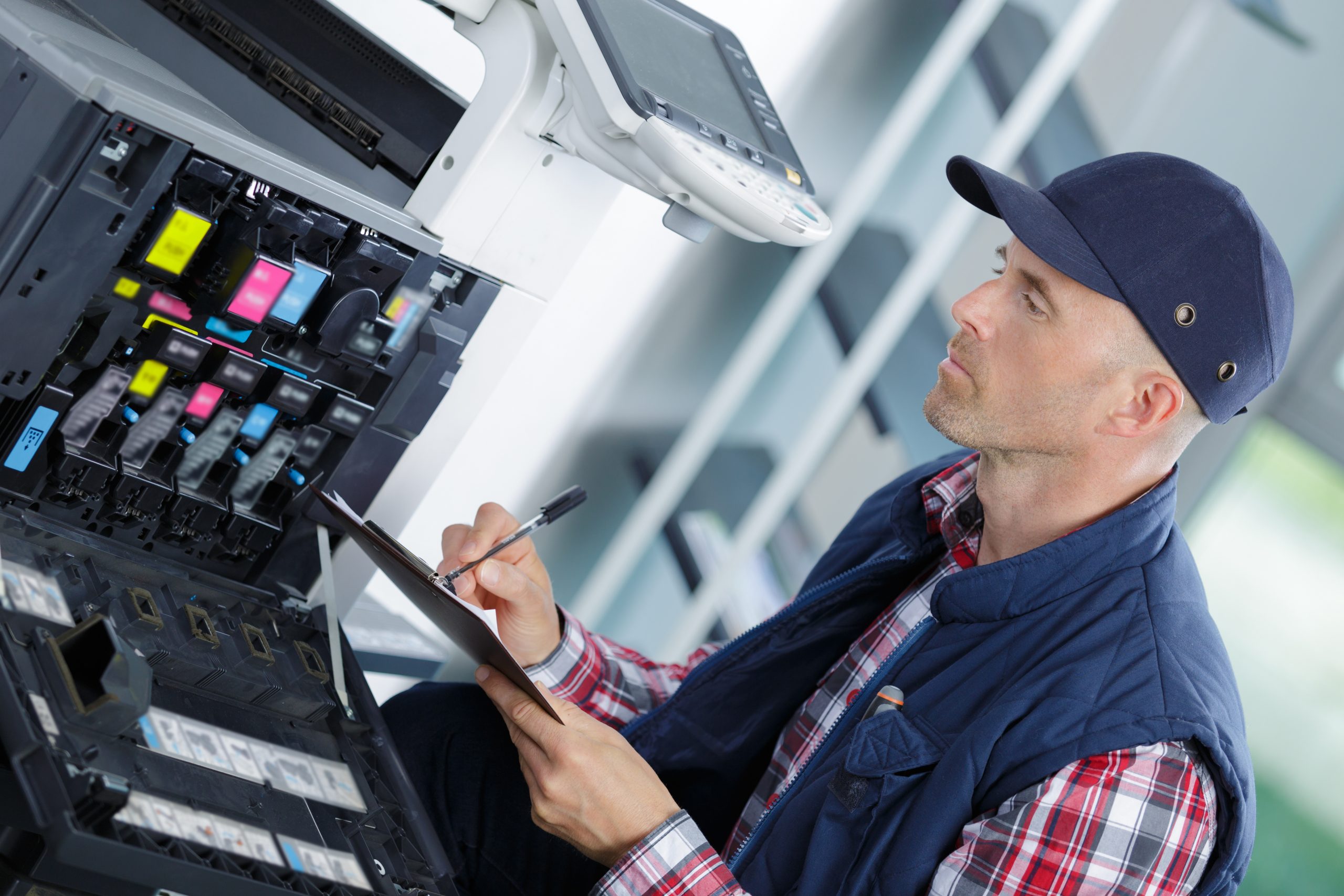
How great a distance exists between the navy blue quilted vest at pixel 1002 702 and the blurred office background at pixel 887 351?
3.31ft

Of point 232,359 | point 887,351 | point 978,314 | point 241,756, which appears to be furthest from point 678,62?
point 887,351

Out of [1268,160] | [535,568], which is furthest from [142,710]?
[1268,160]

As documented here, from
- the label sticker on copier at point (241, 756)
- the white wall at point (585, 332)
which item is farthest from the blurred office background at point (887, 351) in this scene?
the label sticker on copier at point (241, 756)

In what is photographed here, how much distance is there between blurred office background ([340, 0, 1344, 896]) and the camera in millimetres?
2254

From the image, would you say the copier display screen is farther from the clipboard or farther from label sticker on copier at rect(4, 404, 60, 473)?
label sticker on copier at rect(4, 404, 60, 473)

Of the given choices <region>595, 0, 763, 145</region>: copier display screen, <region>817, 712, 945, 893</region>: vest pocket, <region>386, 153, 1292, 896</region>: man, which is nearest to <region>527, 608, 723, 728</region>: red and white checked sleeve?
<region>386, 153, 1292, 896</region>: man

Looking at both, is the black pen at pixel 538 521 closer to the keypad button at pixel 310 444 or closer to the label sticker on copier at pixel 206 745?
the keypad button at pixel 310 444

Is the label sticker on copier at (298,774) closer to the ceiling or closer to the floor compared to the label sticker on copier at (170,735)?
closer to the floor

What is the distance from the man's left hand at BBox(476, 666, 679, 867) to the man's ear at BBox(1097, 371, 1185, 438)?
1.84 feet

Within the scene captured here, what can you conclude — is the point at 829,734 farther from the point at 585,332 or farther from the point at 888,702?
the point at 585,332

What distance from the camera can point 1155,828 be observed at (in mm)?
1000

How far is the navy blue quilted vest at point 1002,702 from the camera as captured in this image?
40.4 inches

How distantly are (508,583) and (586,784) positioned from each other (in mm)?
273

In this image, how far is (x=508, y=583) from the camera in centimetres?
130
